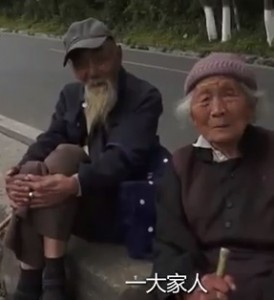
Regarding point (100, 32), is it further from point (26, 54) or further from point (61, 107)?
point (26, 54)

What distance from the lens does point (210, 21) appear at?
76.0 feet

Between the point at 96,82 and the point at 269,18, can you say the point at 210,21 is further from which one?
the point at 96,82

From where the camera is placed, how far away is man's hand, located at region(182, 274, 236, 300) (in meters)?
2.80

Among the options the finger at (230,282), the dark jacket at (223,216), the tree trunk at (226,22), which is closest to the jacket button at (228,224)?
the dark jacket at (223,216)

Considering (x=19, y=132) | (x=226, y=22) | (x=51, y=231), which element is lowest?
(x=226, y=22)

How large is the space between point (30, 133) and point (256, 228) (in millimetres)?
6066

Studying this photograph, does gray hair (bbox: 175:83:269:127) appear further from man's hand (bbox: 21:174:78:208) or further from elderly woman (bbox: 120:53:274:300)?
man's hand (bbox: 21:174:78:208)

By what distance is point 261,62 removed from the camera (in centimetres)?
1747

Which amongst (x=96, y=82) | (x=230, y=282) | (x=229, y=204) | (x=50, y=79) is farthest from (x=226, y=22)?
(x=230, y=282)

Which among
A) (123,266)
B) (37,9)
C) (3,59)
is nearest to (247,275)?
(123,266)

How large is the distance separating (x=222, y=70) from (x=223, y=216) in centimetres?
46

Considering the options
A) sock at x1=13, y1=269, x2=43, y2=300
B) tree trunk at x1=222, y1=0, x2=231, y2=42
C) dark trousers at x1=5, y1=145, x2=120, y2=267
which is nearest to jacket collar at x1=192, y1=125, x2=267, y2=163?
dark trousers at x1=5, y1=145, x2=120, y2=267

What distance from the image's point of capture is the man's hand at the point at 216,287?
280 cm

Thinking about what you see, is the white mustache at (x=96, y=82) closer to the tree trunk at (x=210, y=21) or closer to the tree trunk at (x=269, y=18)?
the tree trunk at (x=269, y=18)
